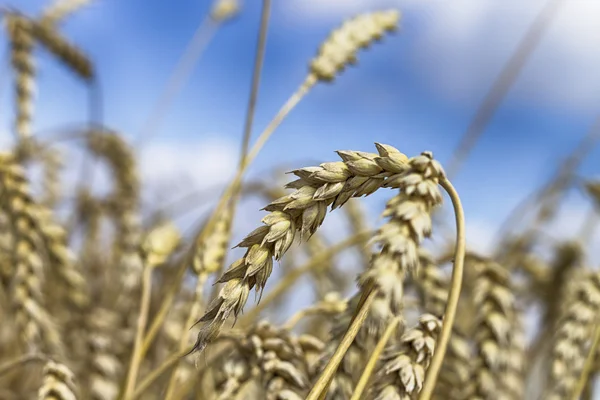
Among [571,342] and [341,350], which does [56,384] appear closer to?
[341,350]

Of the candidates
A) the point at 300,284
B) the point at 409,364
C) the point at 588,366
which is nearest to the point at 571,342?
the point at 588,366

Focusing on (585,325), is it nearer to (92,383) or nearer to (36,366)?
(92,383)

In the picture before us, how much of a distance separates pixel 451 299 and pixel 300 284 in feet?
5.72

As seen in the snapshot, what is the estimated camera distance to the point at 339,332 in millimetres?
613

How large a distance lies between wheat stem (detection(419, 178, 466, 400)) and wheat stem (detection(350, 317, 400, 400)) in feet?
0.20

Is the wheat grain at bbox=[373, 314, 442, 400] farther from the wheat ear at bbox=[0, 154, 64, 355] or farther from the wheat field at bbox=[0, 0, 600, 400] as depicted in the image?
the wheat ear at bbox=[0, 154, 64, 355]

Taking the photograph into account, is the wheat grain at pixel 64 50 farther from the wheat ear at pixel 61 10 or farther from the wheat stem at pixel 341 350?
the wheat stem at pixel 341 350

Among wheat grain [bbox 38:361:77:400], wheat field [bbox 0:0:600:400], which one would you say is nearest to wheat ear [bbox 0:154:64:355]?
wheat field [bbox 0:0:600:400]

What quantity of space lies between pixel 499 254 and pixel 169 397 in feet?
4.43

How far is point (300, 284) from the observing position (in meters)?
2.22

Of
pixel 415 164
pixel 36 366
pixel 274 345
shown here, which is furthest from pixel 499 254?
pixel 415 164

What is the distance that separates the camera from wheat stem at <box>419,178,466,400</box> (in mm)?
462

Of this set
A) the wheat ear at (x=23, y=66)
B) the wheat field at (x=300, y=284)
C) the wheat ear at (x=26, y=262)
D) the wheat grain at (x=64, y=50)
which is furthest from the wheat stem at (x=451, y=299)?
the wheat grain at (x=64, y=50)

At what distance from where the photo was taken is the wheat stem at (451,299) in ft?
1.51
